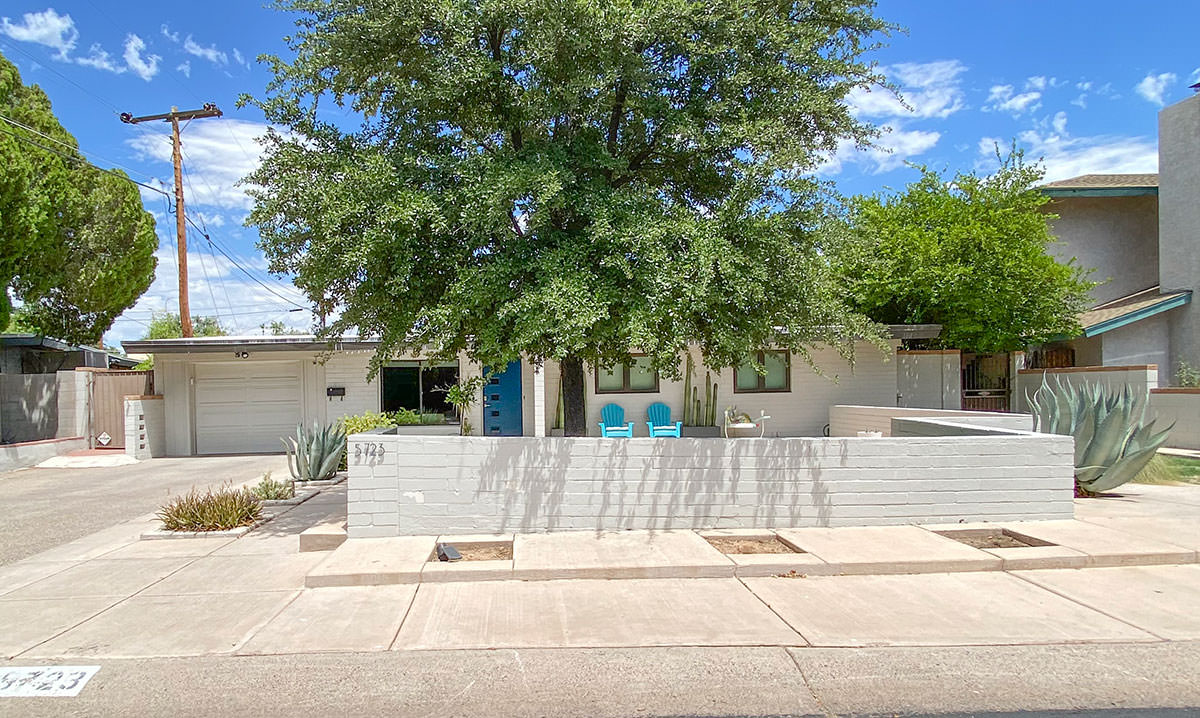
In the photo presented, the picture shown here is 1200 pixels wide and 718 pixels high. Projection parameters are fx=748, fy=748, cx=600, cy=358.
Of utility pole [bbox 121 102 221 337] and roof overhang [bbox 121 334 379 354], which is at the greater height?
utility pole [bbox 121 102 221 337]

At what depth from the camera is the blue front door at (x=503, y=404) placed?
18.6 meters

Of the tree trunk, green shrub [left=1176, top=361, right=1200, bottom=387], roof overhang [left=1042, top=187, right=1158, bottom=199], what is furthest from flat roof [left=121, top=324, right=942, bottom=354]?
the tree trunk

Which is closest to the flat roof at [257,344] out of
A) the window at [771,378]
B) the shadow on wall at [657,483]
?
the window at [771,378]

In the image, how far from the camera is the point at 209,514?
934 centimetres

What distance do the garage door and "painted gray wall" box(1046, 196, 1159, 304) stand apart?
22.8m

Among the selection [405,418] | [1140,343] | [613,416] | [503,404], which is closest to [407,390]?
[405,418]

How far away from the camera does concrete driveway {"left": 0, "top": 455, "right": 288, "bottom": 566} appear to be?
9828mm

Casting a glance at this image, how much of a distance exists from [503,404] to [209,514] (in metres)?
9.67

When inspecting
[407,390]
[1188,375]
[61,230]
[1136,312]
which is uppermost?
[61,230]

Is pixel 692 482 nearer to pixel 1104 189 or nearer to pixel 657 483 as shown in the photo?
pixel 657 483

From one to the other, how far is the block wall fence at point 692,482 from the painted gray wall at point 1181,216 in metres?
14.4

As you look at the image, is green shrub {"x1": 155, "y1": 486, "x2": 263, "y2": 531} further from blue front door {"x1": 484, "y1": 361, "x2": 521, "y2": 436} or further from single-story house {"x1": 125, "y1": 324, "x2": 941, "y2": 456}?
blue front door {"x1": 484, "y1": 361, "x2": 521, "y2": 436}

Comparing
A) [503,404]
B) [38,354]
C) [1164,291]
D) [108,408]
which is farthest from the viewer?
[38,354]

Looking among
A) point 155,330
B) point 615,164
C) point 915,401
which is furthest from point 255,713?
point 155,330
